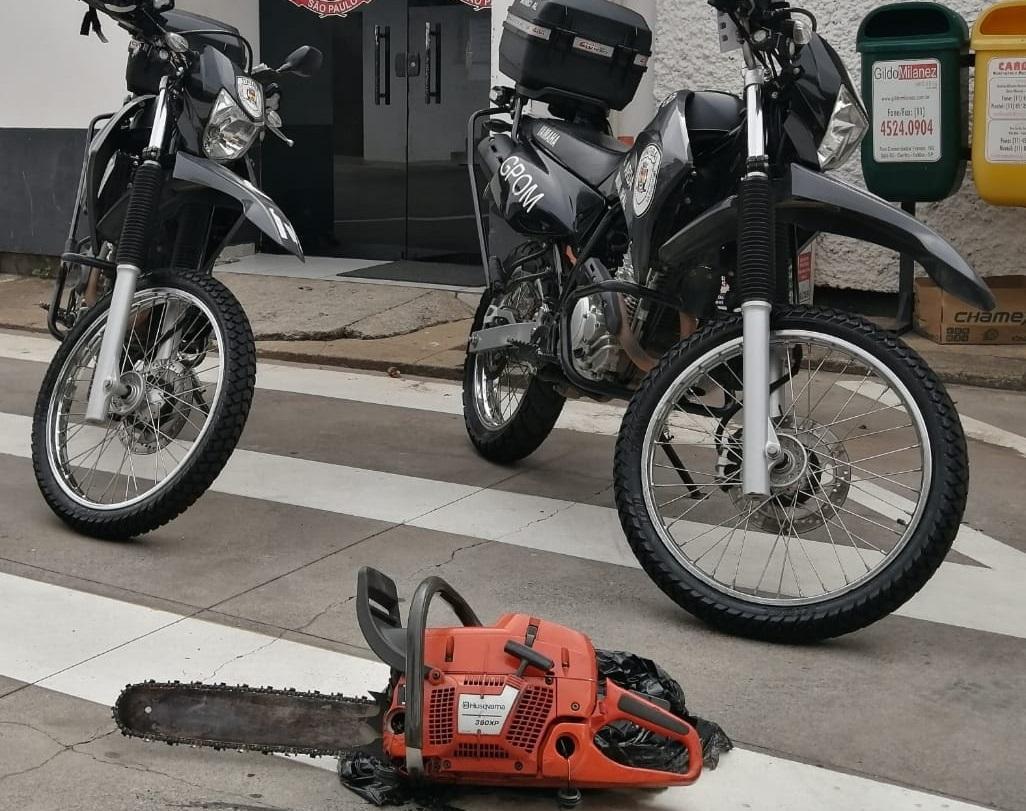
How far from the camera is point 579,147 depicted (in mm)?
4551

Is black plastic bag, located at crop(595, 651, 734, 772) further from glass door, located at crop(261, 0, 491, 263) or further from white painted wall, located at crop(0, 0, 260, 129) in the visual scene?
white painted wall, located at crop(0, 0, 260, 129)

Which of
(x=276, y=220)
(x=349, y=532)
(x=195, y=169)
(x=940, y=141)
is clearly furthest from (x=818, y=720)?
(x=940, y=141)

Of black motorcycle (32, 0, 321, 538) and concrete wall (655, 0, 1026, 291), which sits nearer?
black motorcycle (32, 0, 321, 538)

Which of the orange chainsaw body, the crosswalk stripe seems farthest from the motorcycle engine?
the orange chainsaw body

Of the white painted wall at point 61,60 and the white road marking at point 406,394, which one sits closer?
the white road marking at point 406,394

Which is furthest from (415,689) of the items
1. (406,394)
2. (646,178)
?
(406,394)

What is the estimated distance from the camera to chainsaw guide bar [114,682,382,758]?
2.91m

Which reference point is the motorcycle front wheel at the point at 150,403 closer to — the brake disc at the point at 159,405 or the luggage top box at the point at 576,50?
the brake disc at the point at 159,405

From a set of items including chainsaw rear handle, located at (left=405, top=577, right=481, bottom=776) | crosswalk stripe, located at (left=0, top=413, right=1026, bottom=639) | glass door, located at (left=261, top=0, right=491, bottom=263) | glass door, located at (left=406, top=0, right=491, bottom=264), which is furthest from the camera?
glass door, located at (left=261, top=0, right=491, bottom=263)

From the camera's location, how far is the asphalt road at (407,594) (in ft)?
9.32

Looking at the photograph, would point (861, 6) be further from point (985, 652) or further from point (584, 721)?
point (584, 721)

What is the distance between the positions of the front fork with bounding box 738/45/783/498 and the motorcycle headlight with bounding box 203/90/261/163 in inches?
61.9

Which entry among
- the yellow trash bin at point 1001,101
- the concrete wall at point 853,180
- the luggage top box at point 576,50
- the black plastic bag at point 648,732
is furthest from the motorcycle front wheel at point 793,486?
the concrete wall at point 853,180

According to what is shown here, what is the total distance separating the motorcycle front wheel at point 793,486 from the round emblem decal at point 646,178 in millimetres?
429
